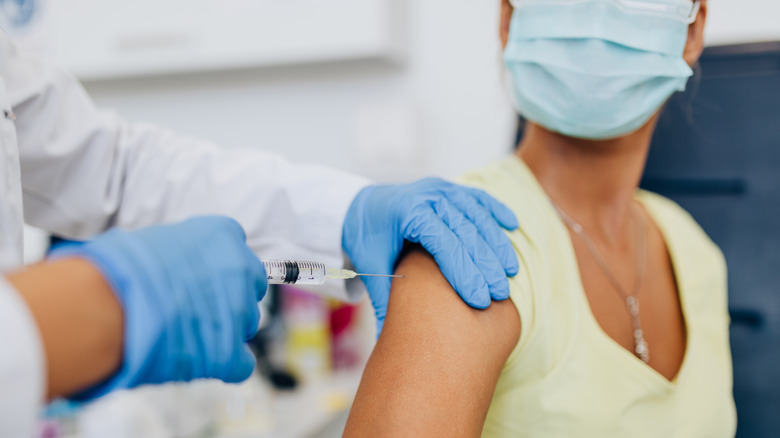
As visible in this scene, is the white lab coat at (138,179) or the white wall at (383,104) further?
the white wall at (383,104)

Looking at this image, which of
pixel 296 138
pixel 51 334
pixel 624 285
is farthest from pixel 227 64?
pixel 51 334

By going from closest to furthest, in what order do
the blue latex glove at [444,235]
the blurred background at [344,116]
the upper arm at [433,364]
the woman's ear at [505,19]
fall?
the upper arm at [433,364], the blue latex glove at [444,235], the woman's ear at [505,19], the blurred background at [344,116]

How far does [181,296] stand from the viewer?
55 centimetres

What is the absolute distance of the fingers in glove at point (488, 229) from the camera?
0.83 metres

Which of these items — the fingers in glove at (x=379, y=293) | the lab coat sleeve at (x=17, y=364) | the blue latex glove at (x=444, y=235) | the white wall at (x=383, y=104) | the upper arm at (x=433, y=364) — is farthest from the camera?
the white wall at (x=383, y=104)

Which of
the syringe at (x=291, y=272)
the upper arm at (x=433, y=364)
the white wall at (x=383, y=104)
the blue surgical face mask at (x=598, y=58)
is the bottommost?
the white wall at (x=383, y=104)

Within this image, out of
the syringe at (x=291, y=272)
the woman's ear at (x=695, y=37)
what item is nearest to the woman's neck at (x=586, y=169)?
the woman's ear at (x=695, y=37)

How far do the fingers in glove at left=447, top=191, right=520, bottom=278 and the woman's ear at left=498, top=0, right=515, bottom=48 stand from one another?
0.31 meters

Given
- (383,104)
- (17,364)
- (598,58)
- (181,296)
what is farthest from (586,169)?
(383,104)

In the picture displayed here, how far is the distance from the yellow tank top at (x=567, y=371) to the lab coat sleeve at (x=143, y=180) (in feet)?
0.95

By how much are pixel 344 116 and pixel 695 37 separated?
1265mm

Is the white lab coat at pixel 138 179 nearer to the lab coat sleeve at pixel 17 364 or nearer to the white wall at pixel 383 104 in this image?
the lab coat sleeve at pixel 17 364

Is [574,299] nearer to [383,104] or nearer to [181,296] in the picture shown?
[181,296]

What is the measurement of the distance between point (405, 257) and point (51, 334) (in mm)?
510
